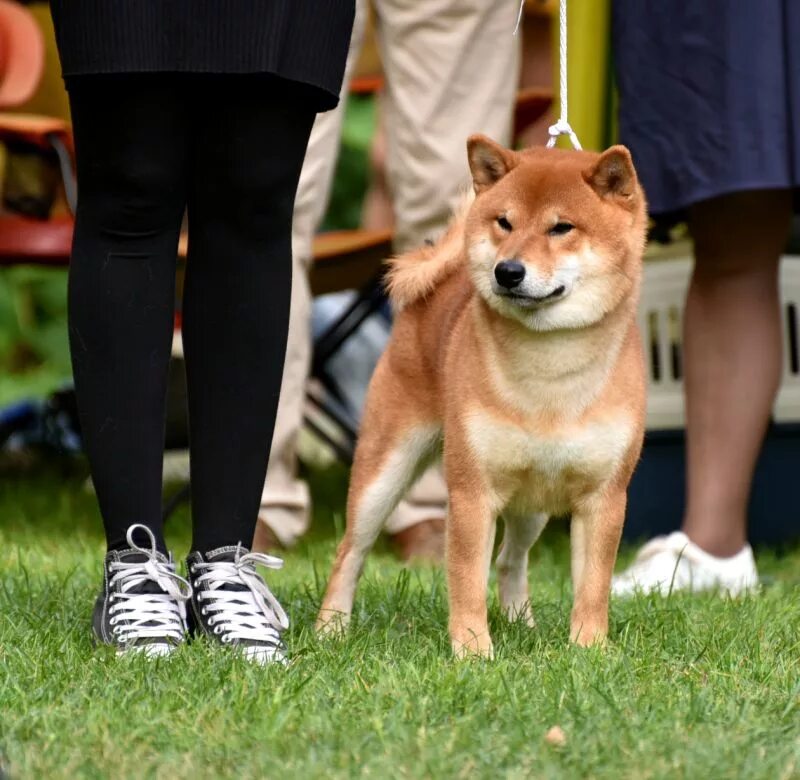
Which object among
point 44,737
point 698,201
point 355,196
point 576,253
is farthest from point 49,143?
point 355,196

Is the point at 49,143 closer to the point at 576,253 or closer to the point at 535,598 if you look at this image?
the point at 535,598

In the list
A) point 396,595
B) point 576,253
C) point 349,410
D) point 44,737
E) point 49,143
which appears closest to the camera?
point 44,737

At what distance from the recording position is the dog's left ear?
2309 mm

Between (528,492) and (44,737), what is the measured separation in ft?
2.88

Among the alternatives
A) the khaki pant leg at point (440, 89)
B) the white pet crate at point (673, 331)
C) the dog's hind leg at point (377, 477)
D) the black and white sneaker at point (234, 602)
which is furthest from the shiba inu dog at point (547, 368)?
the white pet crate at point (673, 331)

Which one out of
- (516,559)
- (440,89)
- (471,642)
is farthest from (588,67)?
→ (471,642)

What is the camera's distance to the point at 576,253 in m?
2.31

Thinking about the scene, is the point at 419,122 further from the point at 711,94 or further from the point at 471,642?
the point at 471,642

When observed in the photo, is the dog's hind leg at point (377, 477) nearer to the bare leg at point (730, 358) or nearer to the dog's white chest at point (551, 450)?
the dog's white chest at point (551, 450)

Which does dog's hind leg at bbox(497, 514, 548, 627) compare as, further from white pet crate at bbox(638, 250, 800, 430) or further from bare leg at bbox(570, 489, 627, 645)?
white pet crate at bbox(638, 250, 800, 430)

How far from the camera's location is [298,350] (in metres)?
3.75

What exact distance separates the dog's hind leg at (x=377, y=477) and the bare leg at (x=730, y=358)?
0.91 m

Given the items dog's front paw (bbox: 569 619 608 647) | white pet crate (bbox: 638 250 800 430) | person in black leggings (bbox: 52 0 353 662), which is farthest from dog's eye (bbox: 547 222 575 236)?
white pet crate (bbox: 638 250 800 430)

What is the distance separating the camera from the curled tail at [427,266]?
8.91ft
